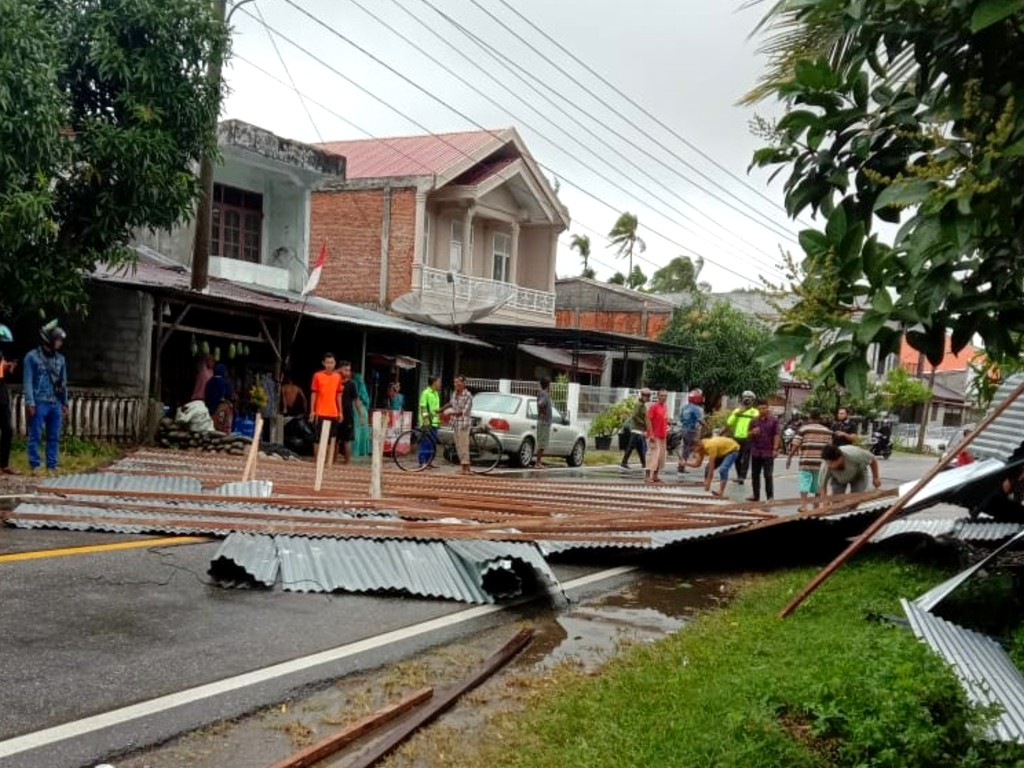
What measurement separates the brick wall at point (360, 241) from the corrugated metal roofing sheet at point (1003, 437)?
1923 cm

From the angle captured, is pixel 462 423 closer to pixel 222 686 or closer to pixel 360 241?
pixel 360 241

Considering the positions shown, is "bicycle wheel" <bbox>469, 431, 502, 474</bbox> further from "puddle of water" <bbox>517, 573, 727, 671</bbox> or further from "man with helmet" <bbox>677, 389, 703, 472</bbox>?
"puddle of water" <bbox>517, 573, 727, 671</bbox>

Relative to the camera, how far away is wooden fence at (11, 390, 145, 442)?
507 inches

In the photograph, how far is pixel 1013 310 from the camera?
10.9 ft

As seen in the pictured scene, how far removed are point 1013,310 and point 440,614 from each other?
4.16 metres

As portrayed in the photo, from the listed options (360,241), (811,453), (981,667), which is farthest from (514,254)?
(981,667)

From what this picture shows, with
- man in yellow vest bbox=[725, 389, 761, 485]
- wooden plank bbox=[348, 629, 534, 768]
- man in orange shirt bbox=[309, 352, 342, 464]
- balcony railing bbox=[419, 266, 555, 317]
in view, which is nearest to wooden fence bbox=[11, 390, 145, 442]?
man in orange shirt bbox=[309, 352, 342, 464]

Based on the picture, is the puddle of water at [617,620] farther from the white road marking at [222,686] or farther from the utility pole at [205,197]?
the utility pole at [205,197]

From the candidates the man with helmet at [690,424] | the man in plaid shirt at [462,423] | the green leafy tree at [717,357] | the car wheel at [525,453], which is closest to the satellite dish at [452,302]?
the car wheel at [525,453]

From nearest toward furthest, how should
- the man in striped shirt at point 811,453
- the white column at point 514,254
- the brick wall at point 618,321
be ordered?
the man in striped shirt at point 811,453 < the white column at point 514,254 < the brick wall at point 618,321

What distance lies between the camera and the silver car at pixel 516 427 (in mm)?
18938

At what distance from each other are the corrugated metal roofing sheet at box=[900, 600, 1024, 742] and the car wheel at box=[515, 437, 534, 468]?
14.2 m

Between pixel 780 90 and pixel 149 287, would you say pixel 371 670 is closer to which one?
pixel 780 90

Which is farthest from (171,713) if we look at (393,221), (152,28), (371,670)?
(393,221)
